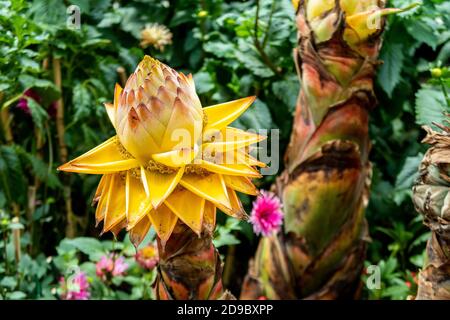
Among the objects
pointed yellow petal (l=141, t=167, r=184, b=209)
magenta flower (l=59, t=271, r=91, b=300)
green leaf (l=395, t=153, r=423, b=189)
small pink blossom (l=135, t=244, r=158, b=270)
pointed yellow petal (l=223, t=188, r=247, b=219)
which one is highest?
pointed yellow petal (l=141, t=167, r=184, b=209)

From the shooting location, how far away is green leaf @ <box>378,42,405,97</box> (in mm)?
1311

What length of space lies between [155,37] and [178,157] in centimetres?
98

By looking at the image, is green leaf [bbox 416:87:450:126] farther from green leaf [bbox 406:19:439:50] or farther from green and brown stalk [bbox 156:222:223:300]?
green and brown stalk [bbox 156:222:223:300]

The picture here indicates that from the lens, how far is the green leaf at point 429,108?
936 mm

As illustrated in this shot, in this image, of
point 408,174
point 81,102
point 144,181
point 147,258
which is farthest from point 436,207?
point 81,102

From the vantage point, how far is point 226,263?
1.49 meters

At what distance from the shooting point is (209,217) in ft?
2.05

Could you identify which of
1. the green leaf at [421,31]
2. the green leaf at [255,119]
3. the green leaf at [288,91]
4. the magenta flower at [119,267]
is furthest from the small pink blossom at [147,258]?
the green leaf at [421,31]

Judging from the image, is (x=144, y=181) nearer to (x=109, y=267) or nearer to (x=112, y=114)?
(x=112, y=114)

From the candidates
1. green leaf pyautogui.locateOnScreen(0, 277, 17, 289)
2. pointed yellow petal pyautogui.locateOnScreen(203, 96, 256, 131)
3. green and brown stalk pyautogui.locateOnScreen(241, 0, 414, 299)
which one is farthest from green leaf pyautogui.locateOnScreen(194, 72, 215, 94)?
pointed yellow petal pyautogui.locateOnScreen(203, 96, 256, 131)

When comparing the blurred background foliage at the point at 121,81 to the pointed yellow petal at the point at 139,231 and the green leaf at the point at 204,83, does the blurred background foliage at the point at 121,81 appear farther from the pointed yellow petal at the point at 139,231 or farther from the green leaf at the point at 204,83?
the pointed yellow petal at the point at 139,231
